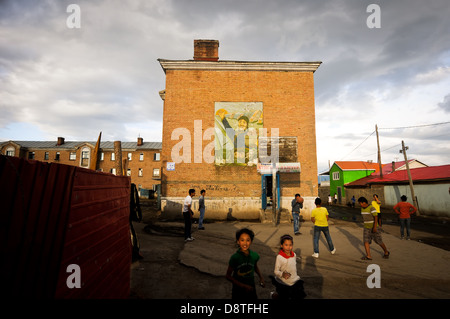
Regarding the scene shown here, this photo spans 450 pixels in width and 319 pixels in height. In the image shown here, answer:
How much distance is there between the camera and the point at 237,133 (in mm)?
15516

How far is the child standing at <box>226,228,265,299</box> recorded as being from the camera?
298 cm

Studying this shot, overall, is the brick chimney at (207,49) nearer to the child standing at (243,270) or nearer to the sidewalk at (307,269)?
the sidewalk at (307,269)

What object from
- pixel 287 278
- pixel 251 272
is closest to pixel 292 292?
pixel 287 278

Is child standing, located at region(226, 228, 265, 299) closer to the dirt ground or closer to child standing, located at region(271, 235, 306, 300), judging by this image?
child standing, located at region(271, 235, 306, 300)

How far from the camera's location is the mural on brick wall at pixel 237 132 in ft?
50.4

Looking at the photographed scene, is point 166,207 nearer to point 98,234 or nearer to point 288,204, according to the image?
point 288,204

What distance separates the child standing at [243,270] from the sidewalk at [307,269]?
1.54 meters

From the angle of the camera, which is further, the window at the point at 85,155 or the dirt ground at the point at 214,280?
the window at the point at 85,155

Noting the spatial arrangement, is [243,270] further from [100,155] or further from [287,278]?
[100,155]

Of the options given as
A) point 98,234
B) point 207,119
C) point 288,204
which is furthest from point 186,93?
point 98,234

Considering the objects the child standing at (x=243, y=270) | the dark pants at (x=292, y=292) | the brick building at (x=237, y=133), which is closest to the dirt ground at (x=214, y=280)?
the dark pants at (x=292, y=292)

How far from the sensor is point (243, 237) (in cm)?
316

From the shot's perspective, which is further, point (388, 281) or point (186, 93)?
point (186, 93)
